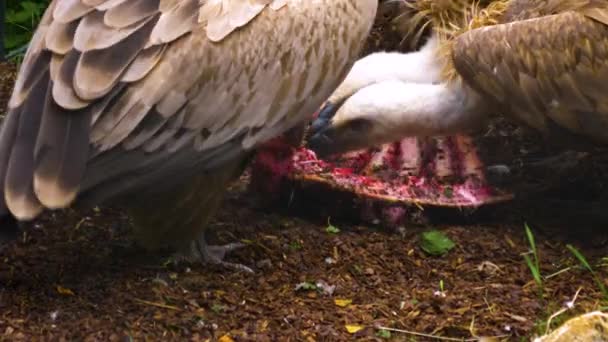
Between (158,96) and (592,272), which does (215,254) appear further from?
(592,272)

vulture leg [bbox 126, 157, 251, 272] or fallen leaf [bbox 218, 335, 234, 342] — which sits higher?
vulture leg [bbox 126, 157, 251, 272]

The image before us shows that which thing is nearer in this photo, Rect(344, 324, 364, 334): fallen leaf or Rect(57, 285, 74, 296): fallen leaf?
Rect(344, 324, 364, 334): fallen leaf

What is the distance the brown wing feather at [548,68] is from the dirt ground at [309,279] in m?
0.44

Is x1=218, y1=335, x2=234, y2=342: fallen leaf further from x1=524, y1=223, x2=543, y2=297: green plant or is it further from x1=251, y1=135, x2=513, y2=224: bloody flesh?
x1=251, y1=135, x2=513, y2=224: bloody flesh

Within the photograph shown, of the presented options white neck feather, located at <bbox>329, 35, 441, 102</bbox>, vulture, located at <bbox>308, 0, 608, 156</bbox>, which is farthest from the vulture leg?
white neck feather, located at <bbox>329, 35, 441, 102</bbox>

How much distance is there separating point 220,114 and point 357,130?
50.2 inches

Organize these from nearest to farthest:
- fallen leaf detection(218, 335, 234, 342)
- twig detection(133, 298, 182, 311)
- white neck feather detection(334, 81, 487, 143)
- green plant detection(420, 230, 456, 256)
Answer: fallen leaf detection(218, 335, 234, 342)
twig detection(133, 298, 182, 311)
green plant detection(420, 230, 456, 256)
white neck feather detection(334, 81, 487, 143)

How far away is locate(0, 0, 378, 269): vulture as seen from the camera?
3.75 meters

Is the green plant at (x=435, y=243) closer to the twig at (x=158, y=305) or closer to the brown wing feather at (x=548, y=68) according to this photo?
the brown wing feather at (x=548, y=68)

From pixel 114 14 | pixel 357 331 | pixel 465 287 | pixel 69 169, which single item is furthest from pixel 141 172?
pixel 465 287

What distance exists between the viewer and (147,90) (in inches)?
151

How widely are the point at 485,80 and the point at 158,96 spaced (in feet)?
5.31

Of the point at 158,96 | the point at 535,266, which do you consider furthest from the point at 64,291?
the point at 535,266

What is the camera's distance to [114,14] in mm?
3908
